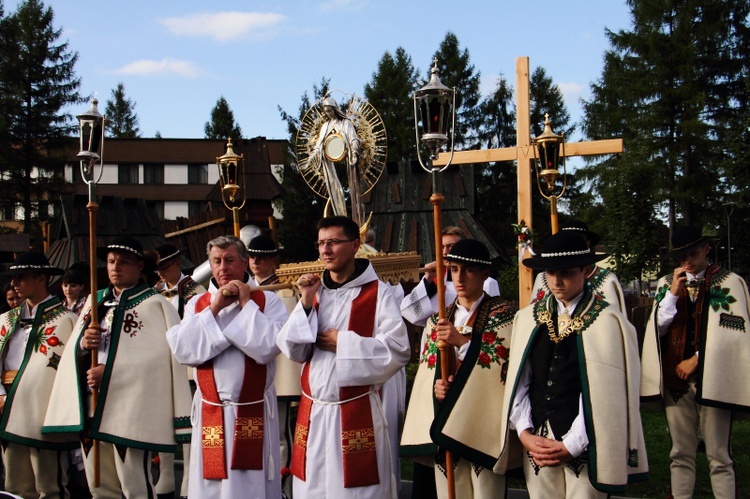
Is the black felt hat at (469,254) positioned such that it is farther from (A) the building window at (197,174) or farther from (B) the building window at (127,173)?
(B) the building window at (127,173)

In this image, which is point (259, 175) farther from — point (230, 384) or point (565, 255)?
point (565, 255)

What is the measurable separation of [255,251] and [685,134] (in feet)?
84.0

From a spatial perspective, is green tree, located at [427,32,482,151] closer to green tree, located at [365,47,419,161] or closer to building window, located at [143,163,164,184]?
green tree, located at [365,47,419,161]

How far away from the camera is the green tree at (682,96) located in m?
29.3

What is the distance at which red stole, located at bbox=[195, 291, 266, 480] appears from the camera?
5.25m

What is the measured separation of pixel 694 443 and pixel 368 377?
2.87m

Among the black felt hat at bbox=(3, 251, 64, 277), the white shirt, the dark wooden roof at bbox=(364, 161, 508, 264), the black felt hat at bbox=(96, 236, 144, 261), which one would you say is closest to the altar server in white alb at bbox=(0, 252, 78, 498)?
the black felt hat at bbox=(3, 251, 64, 277)

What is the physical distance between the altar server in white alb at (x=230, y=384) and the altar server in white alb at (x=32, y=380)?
1.65 metres

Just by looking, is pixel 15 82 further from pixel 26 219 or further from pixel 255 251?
pixel 255 251

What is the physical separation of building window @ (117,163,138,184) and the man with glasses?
4373cm

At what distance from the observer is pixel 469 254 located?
16.4 feet

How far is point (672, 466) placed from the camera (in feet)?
20.6

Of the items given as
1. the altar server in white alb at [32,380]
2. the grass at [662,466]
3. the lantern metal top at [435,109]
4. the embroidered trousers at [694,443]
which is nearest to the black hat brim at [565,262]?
the lantern metal top at [435,109]

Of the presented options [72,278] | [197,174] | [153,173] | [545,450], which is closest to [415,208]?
[72,278]
